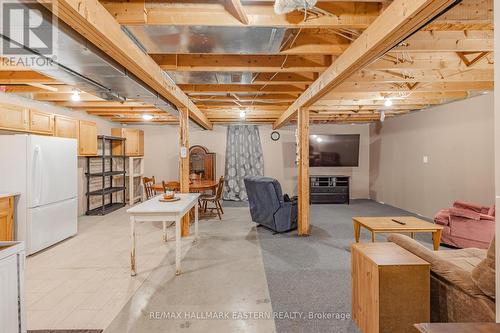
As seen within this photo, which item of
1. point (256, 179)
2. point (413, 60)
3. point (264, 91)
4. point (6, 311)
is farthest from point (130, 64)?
point (413, 60)

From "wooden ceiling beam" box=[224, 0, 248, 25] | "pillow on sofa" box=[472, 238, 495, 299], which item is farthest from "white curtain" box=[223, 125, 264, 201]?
"pillow on sofa" box=[472, 238, 495, 299]

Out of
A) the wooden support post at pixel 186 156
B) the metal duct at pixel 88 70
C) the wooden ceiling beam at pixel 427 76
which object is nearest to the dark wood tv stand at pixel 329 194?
the wooden support post at pixel 186 156

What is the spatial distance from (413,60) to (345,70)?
44.1 inches

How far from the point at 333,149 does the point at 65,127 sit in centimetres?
633

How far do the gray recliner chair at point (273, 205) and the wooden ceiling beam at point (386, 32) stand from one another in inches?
79.4

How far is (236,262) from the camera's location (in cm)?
339

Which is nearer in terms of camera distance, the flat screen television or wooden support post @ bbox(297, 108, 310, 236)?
wooden support post @ bbox(297, 108, 310, 236)

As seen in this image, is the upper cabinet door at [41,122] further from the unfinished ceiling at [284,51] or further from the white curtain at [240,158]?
the white curtain at [240,158]

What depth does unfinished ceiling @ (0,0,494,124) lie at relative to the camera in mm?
2062

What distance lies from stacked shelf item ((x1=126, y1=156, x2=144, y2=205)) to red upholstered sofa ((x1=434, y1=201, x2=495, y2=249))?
22.1 feet

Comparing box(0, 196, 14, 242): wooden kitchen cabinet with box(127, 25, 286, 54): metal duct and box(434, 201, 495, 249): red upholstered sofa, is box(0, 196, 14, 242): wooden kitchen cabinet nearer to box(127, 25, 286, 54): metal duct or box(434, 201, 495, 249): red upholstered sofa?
box(127, 25, 286, 54): metal duct

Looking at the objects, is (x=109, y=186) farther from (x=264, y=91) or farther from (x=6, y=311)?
(x=6, y=311)

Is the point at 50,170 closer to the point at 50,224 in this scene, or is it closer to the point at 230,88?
the point at 50,224

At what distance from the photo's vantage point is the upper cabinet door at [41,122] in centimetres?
418
